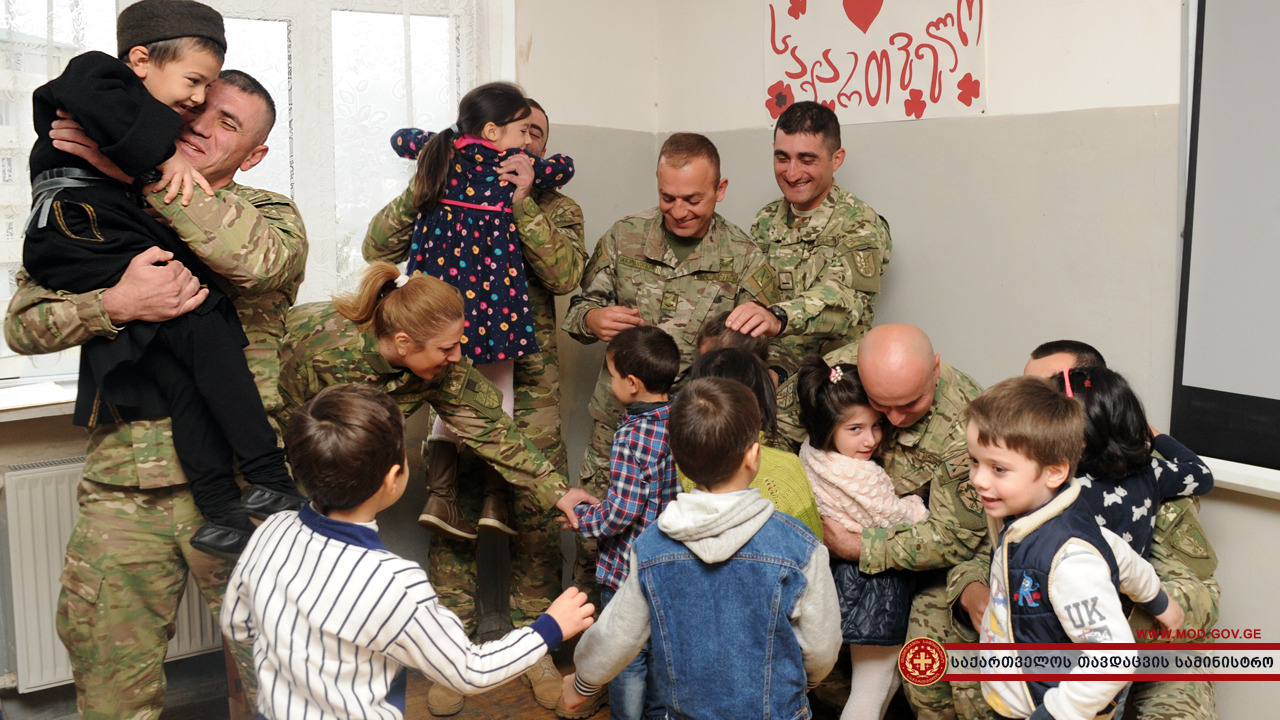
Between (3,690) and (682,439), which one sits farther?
(3,690)

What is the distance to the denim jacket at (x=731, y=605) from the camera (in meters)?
1.87

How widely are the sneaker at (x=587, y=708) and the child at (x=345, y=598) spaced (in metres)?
1.34

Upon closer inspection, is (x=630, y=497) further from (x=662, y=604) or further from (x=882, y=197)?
(x=882, y=197)

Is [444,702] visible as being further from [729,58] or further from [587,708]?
[729,58]

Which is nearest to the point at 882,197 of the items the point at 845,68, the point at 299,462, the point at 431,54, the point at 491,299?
the point at 845,68

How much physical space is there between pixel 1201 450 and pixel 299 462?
2.32 meters

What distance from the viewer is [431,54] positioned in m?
3.49

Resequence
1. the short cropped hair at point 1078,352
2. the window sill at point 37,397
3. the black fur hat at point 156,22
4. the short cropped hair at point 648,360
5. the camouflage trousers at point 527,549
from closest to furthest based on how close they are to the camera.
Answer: the black fur hat at point 156,22
the short cropped hair at point 1078,352
the short cropped hair at point 648,360
the window sill at point 37,397
the camouflage trousers at point 527,549

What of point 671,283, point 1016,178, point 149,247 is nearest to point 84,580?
point 149,247

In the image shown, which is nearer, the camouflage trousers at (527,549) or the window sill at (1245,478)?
the window sill at (1245,478)

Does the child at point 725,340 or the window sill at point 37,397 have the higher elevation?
the child at point 725,340

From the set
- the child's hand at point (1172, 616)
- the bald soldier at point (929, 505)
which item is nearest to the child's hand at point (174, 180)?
the bald soldier at point (929, 505)

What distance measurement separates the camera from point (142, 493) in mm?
2152

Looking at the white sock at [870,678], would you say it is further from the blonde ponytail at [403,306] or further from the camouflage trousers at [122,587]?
the camouflage trousers at [122,587]
